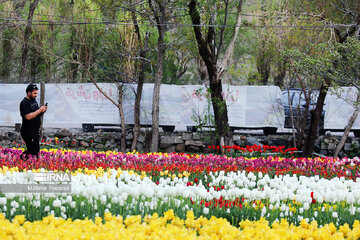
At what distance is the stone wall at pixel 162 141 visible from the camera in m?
16.4

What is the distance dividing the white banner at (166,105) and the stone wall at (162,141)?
384 millimetres

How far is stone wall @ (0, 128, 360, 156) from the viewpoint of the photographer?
53.8ft

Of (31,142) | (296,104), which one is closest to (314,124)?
(296,104)

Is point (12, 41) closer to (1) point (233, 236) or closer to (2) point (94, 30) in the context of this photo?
(2) point (94, 30)

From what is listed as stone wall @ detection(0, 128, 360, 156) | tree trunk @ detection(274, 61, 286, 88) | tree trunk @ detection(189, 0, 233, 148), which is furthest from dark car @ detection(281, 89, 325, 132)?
tree trunk @ detection(274, 61, 286, 88)

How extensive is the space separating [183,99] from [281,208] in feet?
36.7

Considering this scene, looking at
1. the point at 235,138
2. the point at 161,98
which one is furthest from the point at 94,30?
the point at 235,138

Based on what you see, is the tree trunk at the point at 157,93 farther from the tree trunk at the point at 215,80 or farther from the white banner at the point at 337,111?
the white banner at the point at 337,111

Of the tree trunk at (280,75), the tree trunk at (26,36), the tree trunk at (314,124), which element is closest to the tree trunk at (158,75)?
the tree trunk at (314,124)

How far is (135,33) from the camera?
16.4 m

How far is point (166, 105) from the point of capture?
16359 millimetres

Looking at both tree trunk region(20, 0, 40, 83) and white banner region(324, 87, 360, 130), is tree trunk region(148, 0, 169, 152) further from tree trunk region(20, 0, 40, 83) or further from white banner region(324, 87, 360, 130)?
tree trunk region(20, 0, 40, 83)

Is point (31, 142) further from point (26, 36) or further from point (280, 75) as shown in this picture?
point (280, 75)

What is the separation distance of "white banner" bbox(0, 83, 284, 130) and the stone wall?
1.26 feet
